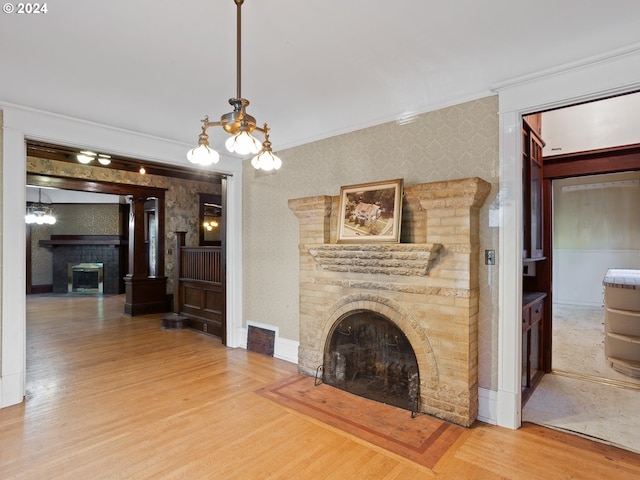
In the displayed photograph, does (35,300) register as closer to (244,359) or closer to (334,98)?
(244,359)

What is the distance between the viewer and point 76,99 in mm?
3012

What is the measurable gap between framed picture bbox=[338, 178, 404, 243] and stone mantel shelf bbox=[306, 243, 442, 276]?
0.11 metres

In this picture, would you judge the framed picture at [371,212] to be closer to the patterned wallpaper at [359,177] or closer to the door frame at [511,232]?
the patterned wallpaper at [359,177]

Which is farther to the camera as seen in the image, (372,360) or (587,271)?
(587,271)

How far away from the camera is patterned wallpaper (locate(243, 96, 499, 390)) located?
271 cm

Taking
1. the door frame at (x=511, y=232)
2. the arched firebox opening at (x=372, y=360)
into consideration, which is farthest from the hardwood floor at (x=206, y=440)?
the arched firebox opening at (x=372, y=360)

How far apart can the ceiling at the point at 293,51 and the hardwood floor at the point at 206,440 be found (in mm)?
2533

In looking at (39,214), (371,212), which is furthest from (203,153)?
(39,214)

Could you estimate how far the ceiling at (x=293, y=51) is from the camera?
1917 millimetres

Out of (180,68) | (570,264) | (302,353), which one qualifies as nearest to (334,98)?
(180,68)

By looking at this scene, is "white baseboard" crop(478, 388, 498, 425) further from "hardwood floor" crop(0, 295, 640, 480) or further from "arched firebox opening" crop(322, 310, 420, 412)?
"arched firebox opening" crop(322, 310, 420, 412)

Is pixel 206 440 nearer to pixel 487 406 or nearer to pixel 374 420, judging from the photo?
pixel 374 420

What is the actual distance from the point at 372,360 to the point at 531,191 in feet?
7.15

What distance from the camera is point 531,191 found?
3.36 meters
